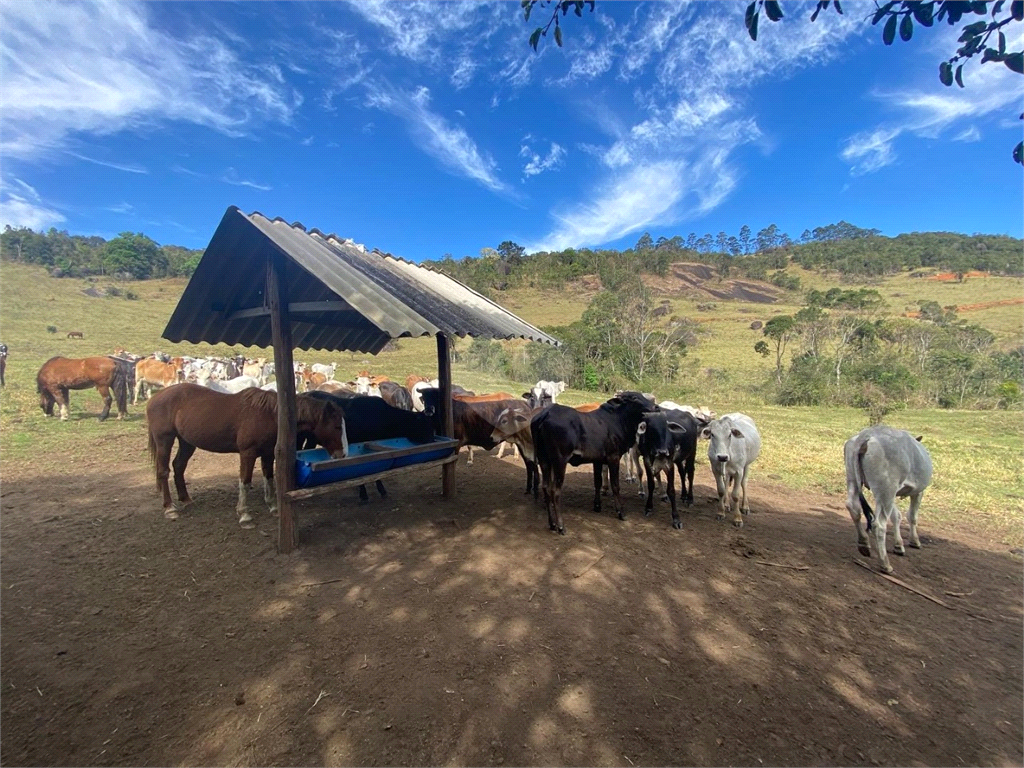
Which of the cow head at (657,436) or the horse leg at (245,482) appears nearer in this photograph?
the horse leg at (245,482)

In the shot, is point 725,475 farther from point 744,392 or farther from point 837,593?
point 744,392

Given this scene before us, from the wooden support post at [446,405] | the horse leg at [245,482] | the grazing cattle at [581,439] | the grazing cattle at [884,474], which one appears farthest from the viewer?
the wooden support post at [446,405]

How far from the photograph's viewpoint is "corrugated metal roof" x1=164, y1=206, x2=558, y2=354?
472 centimetres

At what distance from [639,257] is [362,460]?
97.1 m

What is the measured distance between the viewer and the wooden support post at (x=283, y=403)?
5.03 meters

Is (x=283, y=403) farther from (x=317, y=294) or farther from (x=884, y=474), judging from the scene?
(x=884, y=474)

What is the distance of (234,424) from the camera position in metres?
5.88

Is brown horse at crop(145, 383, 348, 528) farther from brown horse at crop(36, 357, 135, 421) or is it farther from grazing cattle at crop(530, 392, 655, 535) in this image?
brown horse at crop(36, 357, 135, 421)

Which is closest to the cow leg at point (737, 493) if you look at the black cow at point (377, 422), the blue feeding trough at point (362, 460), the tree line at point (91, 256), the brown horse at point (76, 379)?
the blue feeding trough at point (362, 460)

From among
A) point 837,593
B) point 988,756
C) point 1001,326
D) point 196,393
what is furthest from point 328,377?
point 1001,326

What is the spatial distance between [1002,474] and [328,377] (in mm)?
20073

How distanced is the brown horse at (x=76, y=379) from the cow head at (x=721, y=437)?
48.3ft

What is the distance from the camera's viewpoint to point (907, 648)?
373cm

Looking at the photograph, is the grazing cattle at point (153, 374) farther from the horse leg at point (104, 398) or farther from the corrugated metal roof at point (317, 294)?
the corrugated metal roof at point (317, 294)
